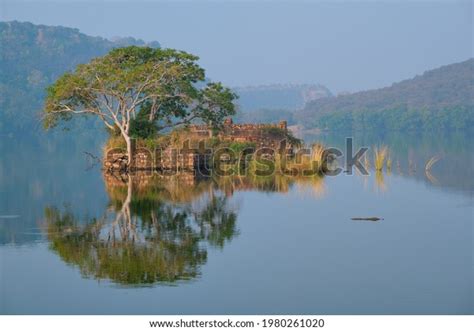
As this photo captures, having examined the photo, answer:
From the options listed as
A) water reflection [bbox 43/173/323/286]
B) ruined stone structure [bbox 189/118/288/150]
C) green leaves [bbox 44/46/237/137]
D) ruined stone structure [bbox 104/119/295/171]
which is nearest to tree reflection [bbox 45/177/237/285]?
water reflection [bbox 43/173/323/286]

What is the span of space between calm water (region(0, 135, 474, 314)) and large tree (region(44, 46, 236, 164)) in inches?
238

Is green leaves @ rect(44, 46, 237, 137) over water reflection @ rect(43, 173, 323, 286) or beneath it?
over

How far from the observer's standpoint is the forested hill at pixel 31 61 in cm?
10511

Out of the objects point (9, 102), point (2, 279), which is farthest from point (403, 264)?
point (9, 102)

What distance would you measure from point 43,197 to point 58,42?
146 m

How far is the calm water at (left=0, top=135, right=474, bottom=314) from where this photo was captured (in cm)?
1152

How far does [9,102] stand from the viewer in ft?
354

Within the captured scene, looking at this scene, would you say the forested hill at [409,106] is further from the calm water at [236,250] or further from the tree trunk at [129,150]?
the calm water at [236,250]

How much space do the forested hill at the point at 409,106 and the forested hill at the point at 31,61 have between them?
1531 inches

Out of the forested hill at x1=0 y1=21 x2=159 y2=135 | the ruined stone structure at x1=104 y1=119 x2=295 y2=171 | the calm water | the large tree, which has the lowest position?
the calm water

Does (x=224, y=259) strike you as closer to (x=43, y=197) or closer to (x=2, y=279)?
(x=2, y=279)

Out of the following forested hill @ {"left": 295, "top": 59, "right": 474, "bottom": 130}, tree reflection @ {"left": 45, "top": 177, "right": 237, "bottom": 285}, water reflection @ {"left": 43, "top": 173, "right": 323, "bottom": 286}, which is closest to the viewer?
tree reflection @ {"left": 45, "top": 177, "right": 237, "bottom": 285}

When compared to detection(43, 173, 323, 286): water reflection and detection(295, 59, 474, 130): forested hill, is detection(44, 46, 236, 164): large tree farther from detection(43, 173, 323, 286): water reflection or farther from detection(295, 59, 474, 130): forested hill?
detection(295, 59, 474, 130): forested hill

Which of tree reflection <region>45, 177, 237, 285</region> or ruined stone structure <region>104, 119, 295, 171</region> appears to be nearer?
tree reflection <region>45, 177, 237, 285</region>
